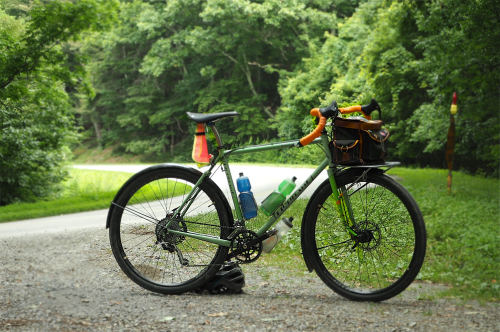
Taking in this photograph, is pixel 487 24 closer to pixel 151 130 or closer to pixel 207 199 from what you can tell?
pixel 207 199

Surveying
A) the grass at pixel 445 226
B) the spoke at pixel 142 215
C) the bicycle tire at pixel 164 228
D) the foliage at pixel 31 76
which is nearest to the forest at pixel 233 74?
the foliage at pixel 31 76

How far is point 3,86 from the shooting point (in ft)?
13.7

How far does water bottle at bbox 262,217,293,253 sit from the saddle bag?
49 cm

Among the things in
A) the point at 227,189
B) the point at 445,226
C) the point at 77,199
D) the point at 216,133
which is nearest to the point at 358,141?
the point at 216,133

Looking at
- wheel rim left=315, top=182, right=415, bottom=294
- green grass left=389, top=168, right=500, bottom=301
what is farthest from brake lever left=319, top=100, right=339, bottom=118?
green grass left=389, top=168, right=500, bottom=301

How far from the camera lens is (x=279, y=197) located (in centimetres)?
321

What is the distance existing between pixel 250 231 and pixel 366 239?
683mm

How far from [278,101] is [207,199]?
22.0 ft

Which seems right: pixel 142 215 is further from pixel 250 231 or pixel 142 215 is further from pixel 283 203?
pixel 283 203

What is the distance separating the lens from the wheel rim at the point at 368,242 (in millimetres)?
3057

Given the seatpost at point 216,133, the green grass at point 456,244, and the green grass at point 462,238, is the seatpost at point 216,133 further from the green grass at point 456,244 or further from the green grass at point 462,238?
the green grass at point 462,238

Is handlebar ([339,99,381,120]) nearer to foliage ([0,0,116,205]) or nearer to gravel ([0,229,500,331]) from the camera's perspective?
gravel ([0,229,500,331])

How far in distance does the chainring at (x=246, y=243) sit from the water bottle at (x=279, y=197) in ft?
0.53

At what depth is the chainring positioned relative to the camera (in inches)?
126
